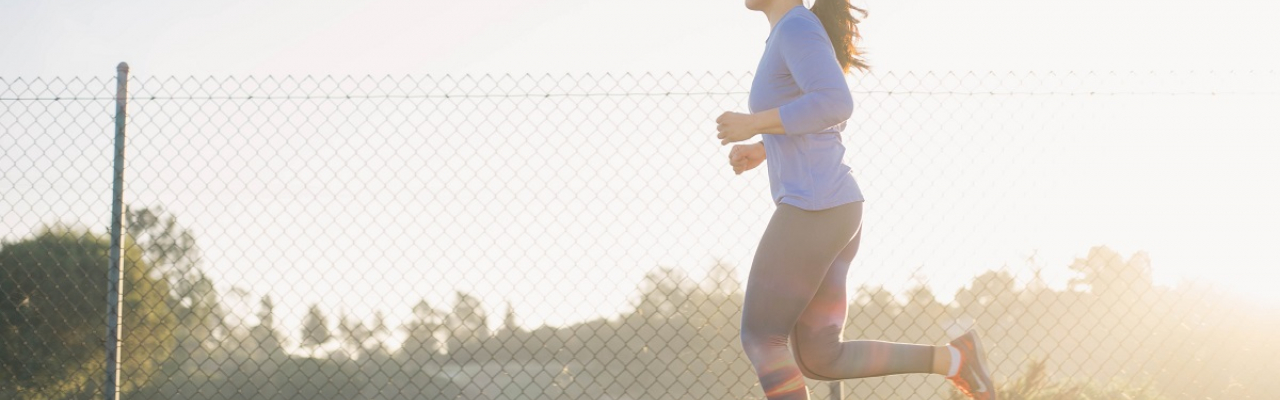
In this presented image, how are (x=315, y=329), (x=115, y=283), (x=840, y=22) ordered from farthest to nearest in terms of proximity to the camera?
(x=315, y=329) → (x=115, y=283) → (x=840, y=22)

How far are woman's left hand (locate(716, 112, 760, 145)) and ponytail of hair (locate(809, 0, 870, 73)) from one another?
419 mm

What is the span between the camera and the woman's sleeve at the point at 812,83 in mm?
2098

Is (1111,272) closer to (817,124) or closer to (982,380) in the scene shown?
(982,380)

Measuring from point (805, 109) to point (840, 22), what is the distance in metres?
0.43

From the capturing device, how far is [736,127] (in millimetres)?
2131

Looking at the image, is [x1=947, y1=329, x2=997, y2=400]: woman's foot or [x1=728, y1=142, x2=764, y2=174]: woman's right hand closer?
[x1=728, y1=142, x2=764, y2=174]: woman's right hand

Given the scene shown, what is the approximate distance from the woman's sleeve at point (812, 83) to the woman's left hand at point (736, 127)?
68 millimetres

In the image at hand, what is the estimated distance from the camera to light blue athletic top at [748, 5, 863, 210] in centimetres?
211

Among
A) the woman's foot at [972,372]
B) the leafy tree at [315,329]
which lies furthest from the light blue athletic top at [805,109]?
the leafy tree at [315,329]

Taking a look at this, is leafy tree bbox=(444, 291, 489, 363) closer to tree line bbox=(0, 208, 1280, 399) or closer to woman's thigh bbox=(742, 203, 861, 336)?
tree line bbox=(0, 208, 1280, 399)

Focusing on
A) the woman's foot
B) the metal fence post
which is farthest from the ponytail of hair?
the metal fence post

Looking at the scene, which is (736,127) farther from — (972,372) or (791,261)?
(972,372)

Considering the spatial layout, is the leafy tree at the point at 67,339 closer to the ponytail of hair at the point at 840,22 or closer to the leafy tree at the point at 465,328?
the leafy tree at the point at 465,328

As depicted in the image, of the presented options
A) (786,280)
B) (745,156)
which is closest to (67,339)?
(745,156)
